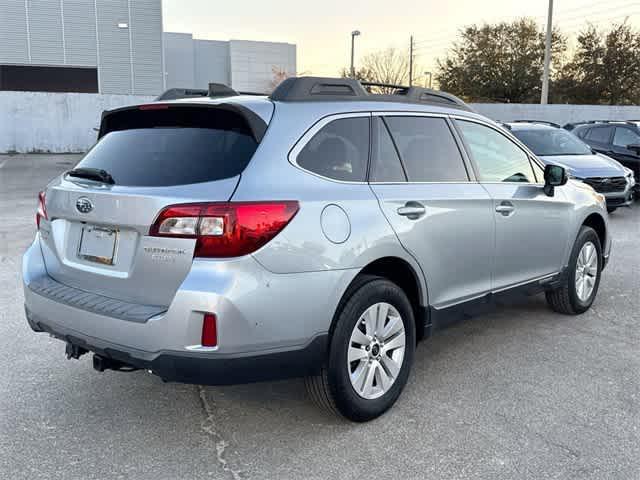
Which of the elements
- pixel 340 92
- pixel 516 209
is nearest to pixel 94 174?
pixel 340 92

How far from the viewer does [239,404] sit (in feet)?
12.0

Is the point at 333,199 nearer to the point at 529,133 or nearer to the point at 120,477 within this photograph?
the point at 120,477

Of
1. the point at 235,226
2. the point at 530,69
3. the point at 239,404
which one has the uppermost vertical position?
the point at 530,69

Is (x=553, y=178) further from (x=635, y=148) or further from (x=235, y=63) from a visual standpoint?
(x=235, y=63)

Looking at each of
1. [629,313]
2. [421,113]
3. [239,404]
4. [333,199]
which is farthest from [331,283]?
[629,313]

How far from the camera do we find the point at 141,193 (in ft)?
9.51

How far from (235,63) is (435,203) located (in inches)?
1816

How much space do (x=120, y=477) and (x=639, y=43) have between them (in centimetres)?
4434

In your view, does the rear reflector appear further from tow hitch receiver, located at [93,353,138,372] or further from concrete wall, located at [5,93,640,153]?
concrete wall, located at [5,93,640,153]

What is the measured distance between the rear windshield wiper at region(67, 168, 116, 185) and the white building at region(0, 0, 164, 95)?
33.5m

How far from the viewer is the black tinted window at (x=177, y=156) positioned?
9.57 feet

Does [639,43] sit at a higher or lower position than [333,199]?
higher

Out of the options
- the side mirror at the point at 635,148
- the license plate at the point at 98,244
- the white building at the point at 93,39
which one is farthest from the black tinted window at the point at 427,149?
the white building at the point at 93,39

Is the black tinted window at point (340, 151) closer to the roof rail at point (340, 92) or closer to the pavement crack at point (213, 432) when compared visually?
the roof rail at point (340, 92)
